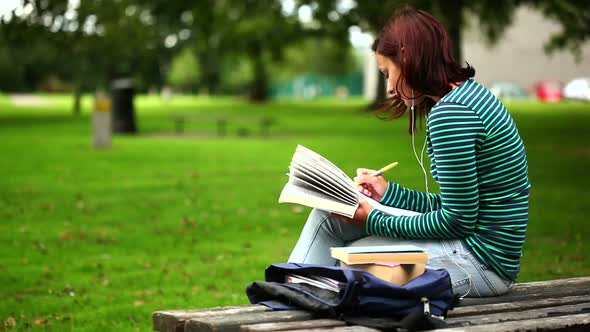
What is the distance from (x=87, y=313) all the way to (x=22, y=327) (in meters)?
0.54

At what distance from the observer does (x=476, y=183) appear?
12.8 feet

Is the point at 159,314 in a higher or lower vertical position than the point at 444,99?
lower

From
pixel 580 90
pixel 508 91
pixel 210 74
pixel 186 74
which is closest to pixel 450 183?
pixel 580 90

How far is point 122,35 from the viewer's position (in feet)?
123

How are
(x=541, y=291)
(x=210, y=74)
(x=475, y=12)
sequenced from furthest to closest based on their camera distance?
(x=210, y=74) → (x=475, y=12) → (x=541, y=291)

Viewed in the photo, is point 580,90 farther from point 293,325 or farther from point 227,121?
point 293,325

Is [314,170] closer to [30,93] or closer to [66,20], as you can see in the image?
Result: [66,20]

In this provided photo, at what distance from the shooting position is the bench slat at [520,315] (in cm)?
364

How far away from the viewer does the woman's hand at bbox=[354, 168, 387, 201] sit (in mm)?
4441

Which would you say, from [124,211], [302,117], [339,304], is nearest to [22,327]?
[339,304]

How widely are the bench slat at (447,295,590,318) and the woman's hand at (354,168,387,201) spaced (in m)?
0.73

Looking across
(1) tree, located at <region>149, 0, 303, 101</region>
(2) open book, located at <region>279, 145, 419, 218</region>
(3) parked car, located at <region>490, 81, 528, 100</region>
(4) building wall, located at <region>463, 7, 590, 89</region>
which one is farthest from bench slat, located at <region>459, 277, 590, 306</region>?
(4) building wall, located at <region>463, 7, 590, 89</region>

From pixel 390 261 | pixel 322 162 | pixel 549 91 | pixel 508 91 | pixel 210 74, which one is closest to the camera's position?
pixel 390 261

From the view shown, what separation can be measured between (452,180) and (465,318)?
20.5 inches
